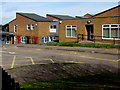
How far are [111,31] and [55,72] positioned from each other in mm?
16329

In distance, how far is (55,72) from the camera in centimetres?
1180

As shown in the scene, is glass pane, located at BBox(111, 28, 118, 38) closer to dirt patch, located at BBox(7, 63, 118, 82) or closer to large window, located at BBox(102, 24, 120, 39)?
large window, located at BBox(102, 24, 120, 39)

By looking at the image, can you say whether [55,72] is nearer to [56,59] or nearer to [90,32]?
[56,59]

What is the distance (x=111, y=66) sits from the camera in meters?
13.5

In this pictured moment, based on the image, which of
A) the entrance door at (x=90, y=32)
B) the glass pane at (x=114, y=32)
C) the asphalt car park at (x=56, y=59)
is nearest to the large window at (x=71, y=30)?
the entrance door at (x=90, y=32)

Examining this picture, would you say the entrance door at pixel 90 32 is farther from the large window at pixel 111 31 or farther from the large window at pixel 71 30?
the large window at pixel 111 31

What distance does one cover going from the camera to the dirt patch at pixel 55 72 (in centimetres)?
1068

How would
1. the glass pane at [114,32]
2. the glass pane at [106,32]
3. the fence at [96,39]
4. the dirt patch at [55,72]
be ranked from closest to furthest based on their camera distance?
the dirt patch at [55,72]
the fence at [96,39]
the glass pane at [114,32]
the glass pane at [106,32]

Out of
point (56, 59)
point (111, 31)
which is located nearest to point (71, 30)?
point (111, 31)

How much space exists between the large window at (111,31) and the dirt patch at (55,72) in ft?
43.3

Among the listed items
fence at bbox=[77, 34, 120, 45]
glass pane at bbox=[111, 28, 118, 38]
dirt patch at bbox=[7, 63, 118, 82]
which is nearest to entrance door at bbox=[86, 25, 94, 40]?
fence at bbox=[77, 34, 120, 45]

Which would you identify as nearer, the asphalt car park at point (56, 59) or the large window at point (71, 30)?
the asphalt car park at point (56, 59)

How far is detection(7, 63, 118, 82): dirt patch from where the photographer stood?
10682 mm

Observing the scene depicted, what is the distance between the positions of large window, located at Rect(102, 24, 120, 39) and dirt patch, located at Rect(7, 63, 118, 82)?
13.2 metres
